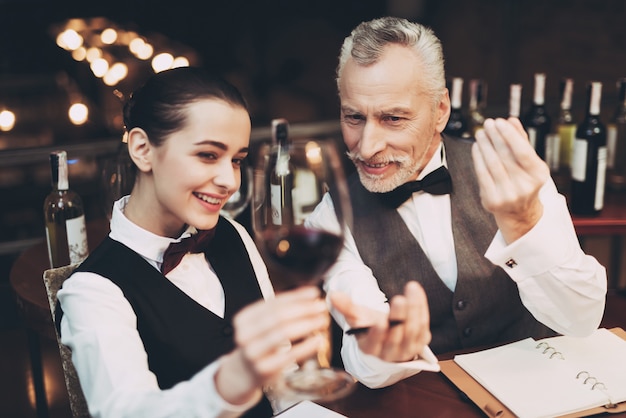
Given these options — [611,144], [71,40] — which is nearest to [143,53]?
[71,40]

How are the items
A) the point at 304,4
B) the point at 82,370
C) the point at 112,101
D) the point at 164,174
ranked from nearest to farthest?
the point at 82,370
the point at 164,174
the point at 112,101
the point at 304,4

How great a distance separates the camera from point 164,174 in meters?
1.29

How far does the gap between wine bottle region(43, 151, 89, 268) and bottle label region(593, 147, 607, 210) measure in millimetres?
1717

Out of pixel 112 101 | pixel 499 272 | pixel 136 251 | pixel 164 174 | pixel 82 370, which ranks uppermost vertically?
pixel 164 174

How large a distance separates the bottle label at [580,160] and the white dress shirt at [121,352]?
150 cm

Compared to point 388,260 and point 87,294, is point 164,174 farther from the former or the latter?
point 388,260

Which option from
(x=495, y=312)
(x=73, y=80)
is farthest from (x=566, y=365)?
(x=73, y=80)

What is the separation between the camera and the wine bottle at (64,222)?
78.0 inches

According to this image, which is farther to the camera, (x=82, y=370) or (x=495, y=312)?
(x=495, y=312)

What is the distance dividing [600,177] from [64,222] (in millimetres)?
1792

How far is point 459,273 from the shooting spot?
1749 mm

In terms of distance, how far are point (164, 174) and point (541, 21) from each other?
4.53 metres

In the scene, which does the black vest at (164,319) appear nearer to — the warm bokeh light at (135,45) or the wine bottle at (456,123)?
the wine bottle at (456,123)

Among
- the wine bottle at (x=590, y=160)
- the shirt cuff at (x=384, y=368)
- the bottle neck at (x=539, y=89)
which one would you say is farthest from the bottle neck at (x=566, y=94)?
the shirt cuff at (x=384, y=368)
